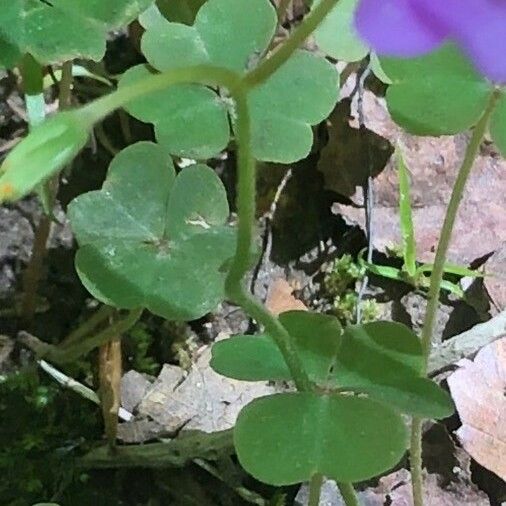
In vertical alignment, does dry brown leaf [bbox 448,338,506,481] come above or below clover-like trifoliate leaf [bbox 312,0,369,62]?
below

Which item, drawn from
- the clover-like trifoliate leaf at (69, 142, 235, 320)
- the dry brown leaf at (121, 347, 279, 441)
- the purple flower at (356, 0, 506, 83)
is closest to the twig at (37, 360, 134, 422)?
the dry brown leaf at (121, 347, 279, 441)

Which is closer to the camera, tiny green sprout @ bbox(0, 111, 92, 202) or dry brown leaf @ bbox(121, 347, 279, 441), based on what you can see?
tiny green sprout @ bbox(0, 111, 92, 202)

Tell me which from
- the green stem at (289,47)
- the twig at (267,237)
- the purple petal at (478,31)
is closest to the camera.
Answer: the purple petal at (478,31)

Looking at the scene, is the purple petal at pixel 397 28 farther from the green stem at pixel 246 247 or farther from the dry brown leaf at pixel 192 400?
the dry brown leaf at pixel 192 400

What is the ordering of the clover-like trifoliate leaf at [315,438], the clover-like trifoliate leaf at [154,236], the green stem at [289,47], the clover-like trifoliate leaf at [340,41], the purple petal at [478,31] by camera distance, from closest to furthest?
the purple petal at [478,31]
the green stem at [289,47]
the clover-like trifoliate leaf at [315,438]
the clover-like trifoliate leaf at [154,236]
the clover-like trifoliate leaf at [340,41]

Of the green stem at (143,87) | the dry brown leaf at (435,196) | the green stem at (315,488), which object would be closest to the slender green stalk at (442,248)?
the green stem at (315,488)

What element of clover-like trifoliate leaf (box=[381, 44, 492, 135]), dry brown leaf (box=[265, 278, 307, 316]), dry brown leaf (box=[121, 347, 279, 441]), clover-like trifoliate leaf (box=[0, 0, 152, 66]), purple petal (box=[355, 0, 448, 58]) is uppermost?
purple petal (box=[355, 0, 448, 58])

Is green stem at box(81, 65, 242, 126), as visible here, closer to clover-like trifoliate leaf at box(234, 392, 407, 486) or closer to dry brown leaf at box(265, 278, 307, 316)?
clover-like trifoliate leaf at box(234, 392, 407, 486)

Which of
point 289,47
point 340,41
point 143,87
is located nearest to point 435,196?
point 340,41
